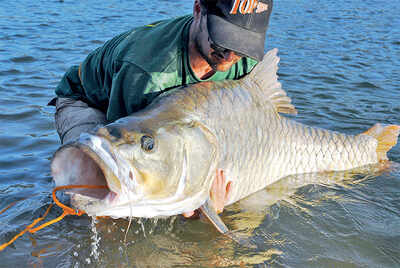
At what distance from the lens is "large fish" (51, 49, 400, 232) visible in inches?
73.2

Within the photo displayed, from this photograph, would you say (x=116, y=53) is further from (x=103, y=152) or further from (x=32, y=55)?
(x=32, y=55)

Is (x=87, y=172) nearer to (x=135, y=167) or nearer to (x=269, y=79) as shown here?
(x=135, y=167)

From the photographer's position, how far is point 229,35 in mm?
2484

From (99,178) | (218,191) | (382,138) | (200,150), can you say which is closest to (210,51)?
(200,150)

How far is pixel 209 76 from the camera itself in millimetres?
2855

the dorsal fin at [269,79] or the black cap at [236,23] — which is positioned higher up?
the black cap at [236,23]

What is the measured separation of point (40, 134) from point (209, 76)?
2.12 meters

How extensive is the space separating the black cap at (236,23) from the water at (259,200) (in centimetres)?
116

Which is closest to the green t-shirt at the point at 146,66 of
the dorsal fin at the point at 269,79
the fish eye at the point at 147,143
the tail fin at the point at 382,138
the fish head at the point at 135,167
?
the dorsal fin at the point at 269,79

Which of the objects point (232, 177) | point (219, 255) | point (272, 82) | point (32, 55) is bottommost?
point (32, 55)

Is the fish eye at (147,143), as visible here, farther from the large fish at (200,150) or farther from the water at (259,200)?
the water at (259,200)

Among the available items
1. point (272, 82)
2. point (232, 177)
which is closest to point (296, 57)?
point (272, 82)

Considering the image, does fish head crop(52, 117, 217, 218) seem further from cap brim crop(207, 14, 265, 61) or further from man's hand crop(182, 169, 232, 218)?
cap brim crop(207, 14, 265, 61)

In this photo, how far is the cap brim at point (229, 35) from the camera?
2.47 meters
